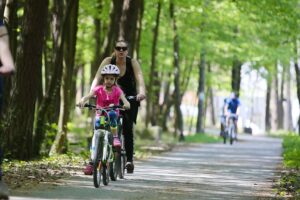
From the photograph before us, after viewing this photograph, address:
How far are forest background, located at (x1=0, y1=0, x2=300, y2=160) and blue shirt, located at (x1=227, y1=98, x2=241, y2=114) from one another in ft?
10.2

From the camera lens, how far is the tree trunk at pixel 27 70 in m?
15.1

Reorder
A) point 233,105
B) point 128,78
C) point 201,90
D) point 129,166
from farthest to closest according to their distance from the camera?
point 201,90, point 233,105, point 129,166, point 128,78

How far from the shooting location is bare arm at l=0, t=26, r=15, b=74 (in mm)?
6785

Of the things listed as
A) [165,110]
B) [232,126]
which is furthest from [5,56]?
[165,110]

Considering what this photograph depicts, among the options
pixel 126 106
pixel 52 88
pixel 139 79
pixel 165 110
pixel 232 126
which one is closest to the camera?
pixel 126 106

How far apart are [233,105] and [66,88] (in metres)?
10.4

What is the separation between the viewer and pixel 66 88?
1998 cm

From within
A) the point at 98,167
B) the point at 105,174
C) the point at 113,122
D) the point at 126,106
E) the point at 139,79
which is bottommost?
the point at 105,174

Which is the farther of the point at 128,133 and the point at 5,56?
the point at 128,133

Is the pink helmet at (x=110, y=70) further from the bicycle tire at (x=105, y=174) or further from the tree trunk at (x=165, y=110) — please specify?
the tree trunk at (x=165, y=110)

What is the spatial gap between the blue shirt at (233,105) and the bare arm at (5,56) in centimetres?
2189

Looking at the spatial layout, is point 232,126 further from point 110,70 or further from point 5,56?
point 5,56

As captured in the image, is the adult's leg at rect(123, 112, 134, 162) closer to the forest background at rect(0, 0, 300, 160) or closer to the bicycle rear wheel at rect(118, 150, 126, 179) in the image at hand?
the bicycle rear wheel at rect(118, 150, 126, 179)

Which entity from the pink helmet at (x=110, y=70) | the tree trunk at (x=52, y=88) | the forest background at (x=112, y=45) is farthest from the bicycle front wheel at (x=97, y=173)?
the tree trunk at (x=52, y=88)
